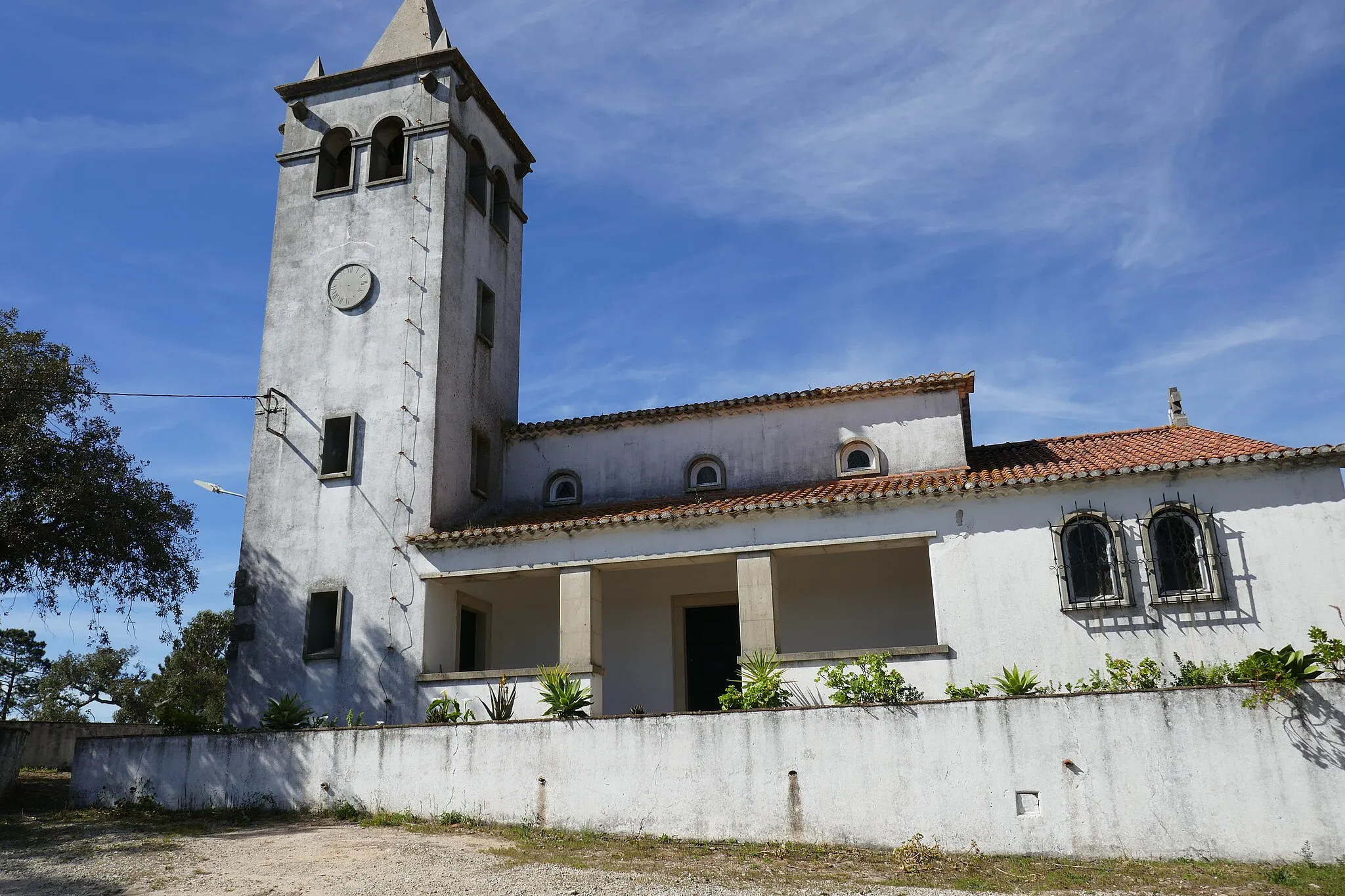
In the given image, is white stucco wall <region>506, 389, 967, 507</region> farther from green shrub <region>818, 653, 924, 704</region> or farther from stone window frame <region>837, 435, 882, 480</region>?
green shrub <region>818, 653, 924, 704</region>

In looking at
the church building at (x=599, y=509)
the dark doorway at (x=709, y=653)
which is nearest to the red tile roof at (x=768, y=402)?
the church building at (x=599, y=509)

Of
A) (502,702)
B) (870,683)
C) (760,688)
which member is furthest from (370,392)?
(870,683)

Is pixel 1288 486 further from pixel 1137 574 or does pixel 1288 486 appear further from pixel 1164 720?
pixel 1164 720

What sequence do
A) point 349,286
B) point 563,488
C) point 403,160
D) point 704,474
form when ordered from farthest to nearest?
point 403,160 < point 563,488 < point 349,286 < point 704,474

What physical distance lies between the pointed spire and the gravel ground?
50.9ft

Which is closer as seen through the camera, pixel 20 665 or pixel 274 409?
pixel 274 409

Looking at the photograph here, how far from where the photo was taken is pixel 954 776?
1316 centimetres

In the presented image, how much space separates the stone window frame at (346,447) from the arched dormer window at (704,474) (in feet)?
20.6

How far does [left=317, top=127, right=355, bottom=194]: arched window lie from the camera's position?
2245cm

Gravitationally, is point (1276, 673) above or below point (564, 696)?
below

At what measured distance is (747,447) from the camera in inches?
825

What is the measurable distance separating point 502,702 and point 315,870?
4.86 meters

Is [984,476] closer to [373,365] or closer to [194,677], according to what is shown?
[373,365]

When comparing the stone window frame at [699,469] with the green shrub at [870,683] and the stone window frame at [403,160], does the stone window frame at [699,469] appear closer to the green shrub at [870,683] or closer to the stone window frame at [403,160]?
the green shrub at [870,683]
